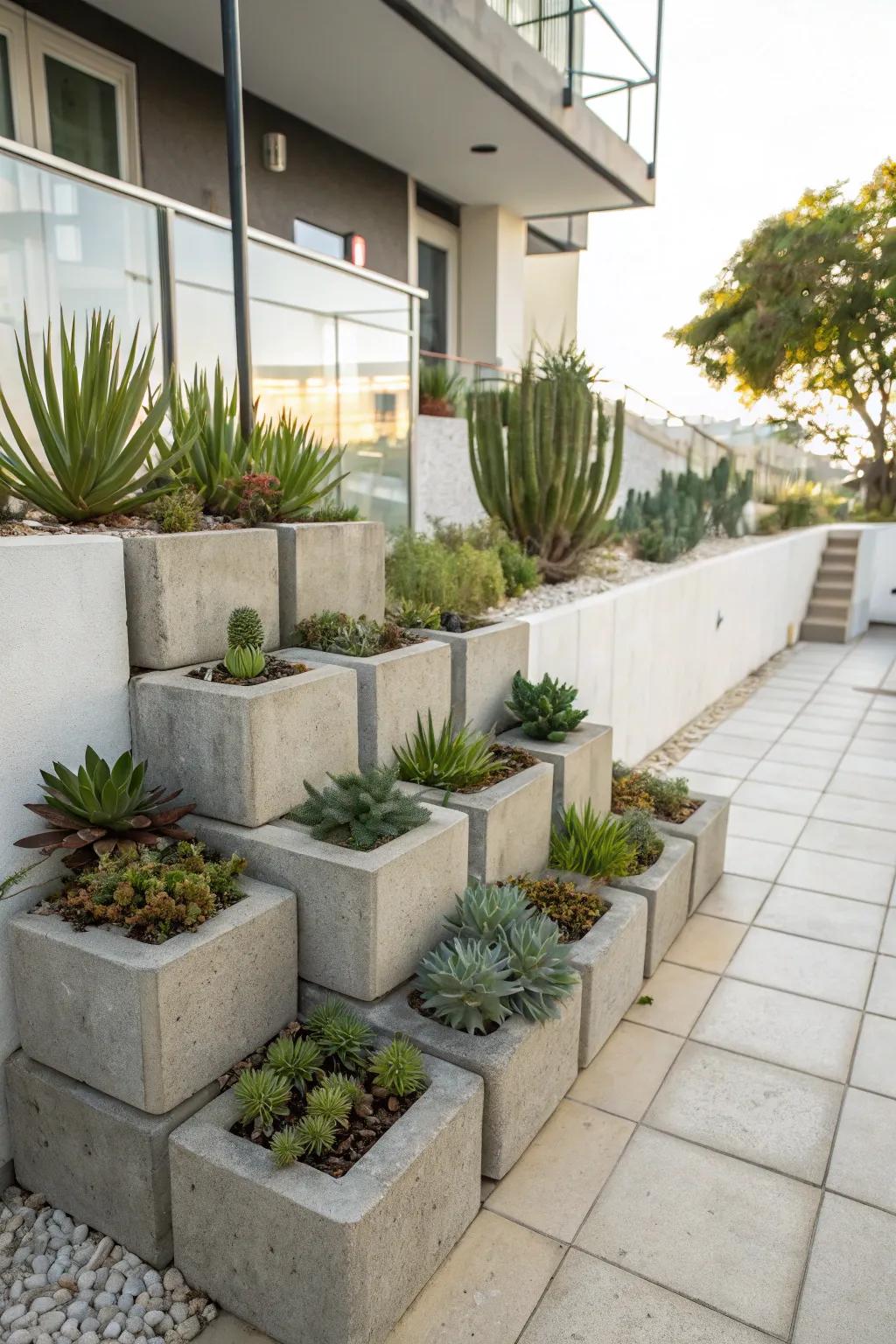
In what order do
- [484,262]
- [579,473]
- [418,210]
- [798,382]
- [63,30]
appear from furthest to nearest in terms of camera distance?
[798,382] < [484,262] < [418,210] < [579,473] < [63,30]

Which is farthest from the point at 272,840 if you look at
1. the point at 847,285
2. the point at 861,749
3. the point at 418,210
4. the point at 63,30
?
the point at 847,285

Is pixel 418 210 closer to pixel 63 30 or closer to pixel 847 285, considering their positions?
pixel 63 30

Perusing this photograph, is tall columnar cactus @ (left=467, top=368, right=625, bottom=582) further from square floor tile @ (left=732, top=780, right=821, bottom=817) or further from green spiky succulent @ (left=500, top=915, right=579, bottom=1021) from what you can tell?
green spiky succulent @ (left=500, top=915, right=579, bottom=1021)

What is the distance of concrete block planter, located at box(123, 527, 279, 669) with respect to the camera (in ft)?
10.1

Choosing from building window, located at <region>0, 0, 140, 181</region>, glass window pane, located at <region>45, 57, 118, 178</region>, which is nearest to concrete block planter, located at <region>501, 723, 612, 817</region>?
building window, located at <region>0, 0, 140, 181</region>

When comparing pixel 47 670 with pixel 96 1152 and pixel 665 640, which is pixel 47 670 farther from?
pixel 665 640

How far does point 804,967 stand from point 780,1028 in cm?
54

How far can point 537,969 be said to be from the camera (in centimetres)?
295

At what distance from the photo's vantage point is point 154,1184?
2422 mm

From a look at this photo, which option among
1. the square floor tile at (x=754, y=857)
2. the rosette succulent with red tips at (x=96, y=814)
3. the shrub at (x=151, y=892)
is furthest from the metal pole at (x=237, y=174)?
the square floor tile at (x=754, y=857)

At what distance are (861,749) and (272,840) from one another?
5992 mm

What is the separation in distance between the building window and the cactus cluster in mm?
5767

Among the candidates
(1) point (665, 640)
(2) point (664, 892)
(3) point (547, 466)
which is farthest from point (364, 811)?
(1) point (665, 640)

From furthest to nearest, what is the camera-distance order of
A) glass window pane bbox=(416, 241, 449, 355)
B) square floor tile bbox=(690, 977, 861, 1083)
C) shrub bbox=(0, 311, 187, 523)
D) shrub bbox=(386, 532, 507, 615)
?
glass window pane bbox=(416, 241, 449, 355) → shrub bbox=(386, 532, 507, 615) → square floor tile bbox=(690, 977, 861, 1083) → shrub bbox=(0, 311, 187, 523)
